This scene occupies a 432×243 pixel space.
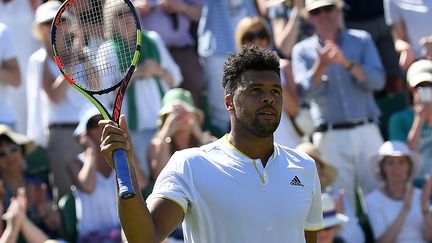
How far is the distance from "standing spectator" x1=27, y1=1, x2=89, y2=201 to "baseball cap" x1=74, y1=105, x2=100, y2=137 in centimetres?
32

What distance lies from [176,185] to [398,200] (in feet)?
13.7

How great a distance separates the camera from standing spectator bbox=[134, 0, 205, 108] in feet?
30.9

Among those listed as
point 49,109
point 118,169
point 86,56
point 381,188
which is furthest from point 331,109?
point 118,169

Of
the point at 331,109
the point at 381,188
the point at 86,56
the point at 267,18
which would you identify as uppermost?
the point at 86,56

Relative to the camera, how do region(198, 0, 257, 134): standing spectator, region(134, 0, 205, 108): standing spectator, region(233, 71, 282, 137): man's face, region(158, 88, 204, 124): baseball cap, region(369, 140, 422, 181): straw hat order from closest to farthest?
region(233, 71, 282, 137): man's face → region(158, 88, 204, 124): baseball cap → region(369, 140, 422, 181): straw hat → region(198, 0, 257, 134): standing spectator → region(134, 0, 205, 108): standing spectator

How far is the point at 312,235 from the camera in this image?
4742mm

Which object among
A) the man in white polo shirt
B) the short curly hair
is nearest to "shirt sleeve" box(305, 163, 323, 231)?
the man in white polo shirt

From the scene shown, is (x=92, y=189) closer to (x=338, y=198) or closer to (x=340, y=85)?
(x=338, y=198)

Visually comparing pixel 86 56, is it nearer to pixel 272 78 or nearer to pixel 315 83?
pixel 272 78

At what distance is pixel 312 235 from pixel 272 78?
2.38ft

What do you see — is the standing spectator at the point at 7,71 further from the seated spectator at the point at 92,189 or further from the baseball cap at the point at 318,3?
the baseball cap at the point at 318,3

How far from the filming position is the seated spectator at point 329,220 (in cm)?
757

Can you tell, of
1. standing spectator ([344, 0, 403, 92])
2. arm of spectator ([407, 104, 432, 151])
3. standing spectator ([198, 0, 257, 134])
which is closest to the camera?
arm of spectator ([407, 104, 432, 151])

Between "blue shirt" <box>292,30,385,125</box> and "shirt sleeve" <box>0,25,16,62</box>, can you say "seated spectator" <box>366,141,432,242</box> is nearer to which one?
"blue shirt" <box>292,30,385,125</box>
